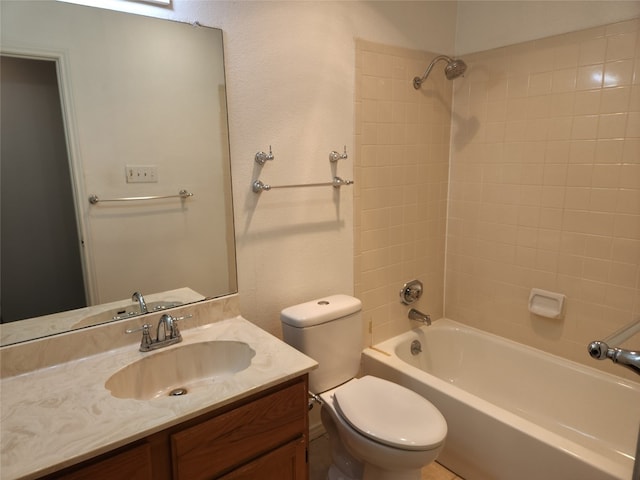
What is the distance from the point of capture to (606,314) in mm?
1995

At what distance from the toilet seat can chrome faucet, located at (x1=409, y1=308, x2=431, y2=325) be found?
0.72 m

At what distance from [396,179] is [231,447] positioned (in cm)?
158

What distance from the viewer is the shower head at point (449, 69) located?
7.29 ft

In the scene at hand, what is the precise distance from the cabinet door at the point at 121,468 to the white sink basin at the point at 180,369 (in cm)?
32

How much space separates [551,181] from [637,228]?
433 millimetres

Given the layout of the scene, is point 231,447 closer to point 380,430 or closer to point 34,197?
point 380,430

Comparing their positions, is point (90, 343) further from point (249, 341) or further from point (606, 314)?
point (606, 314)

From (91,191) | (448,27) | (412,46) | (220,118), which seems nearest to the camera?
(91,191)

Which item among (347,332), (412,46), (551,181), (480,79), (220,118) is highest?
(412,46)

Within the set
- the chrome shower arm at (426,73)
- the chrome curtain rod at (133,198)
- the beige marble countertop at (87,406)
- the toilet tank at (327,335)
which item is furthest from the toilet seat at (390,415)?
the chrome shower arm at (426,73)

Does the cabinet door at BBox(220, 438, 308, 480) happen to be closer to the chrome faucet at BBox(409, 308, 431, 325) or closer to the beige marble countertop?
the beige marble countertop

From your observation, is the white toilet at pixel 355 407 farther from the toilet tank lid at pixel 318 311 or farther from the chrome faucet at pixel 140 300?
the chrome faucet at pixel 140 300

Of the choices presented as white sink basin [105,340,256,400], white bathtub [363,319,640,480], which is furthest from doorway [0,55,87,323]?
white bathtub [363,319,640,480]

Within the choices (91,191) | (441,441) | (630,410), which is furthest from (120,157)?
(630,410)
